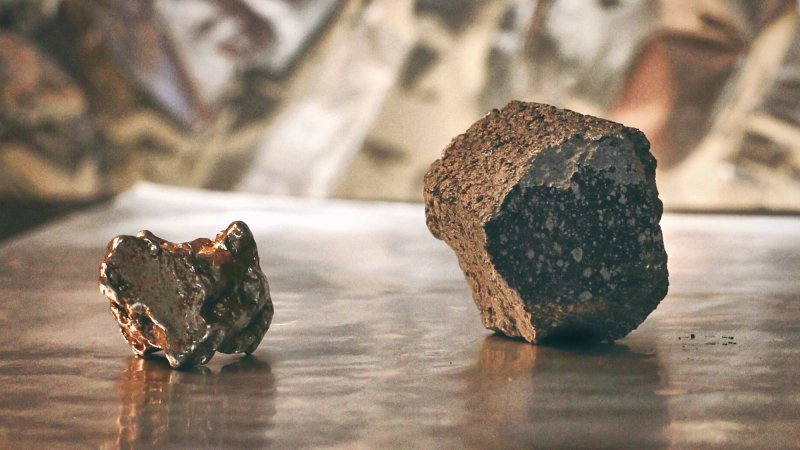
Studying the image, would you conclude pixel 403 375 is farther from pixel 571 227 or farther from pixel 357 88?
pixel 357 88

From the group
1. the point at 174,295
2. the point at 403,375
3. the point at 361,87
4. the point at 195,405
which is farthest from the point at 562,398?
the point at 361,87

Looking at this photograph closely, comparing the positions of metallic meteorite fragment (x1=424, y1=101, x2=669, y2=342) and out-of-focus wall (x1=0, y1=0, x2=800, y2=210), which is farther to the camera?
out-of-focus wall (x1=0, y1=0, x2=800, y2=210)

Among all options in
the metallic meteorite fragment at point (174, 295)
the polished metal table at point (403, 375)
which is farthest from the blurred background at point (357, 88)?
the metallic meteorite fragment at point (174, 295)

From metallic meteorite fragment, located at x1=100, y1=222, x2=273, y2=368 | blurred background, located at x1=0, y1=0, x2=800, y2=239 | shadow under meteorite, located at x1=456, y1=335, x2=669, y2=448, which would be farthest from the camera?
blurred background, located at x1=0, y1=0, x2=800, y2=239

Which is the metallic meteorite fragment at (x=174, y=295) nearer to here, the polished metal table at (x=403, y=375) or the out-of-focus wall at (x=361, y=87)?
the polished metal table at (x=403, y=375)

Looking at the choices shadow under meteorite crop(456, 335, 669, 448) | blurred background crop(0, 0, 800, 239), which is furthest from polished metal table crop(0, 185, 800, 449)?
blurred background crop(0, 0, 800, 239)

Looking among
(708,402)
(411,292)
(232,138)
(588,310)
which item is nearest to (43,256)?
(411,292)

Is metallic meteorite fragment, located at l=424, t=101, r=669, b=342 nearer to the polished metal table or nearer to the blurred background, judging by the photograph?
the polished metal table

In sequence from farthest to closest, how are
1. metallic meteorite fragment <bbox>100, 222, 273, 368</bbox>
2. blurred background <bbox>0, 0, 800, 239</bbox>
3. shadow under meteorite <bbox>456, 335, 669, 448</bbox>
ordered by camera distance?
blurred background <bbox>0, 0, 800, 239</bbox> → metallic meteorite fragment <bbox>100, 222, 273, 368</bbox> → shadow under meteorite <bbox>456, 335, 669, 448</bbox>
